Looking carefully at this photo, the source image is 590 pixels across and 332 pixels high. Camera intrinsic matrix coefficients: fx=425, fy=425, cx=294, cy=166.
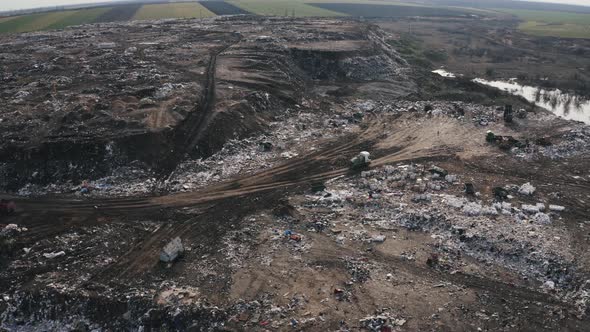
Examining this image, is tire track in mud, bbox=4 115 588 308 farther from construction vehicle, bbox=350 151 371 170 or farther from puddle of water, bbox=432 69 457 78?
puddle of water, bbox=432 69 457 78

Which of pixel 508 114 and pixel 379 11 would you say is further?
pixel 379 11

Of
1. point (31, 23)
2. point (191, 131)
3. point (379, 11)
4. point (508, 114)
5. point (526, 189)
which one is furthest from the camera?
point (379, 11)

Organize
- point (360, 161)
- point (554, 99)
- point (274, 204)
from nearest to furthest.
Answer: point (274, 204), point (360, 161), point (554, 99)

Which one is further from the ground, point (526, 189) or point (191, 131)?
point (191, 131)

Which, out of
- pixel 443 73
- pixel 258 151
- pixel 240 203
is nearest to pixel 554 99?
pixel 443 73

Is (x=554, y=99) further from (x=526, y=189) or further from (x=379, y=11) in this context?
(x=379, y=11)

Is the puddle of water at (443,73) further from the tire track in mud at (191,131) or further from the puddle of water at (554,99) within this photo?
the tire track in mud at (191,131)

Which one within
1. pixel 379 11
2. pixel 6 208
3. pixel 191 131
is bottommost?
pixel 6 208
